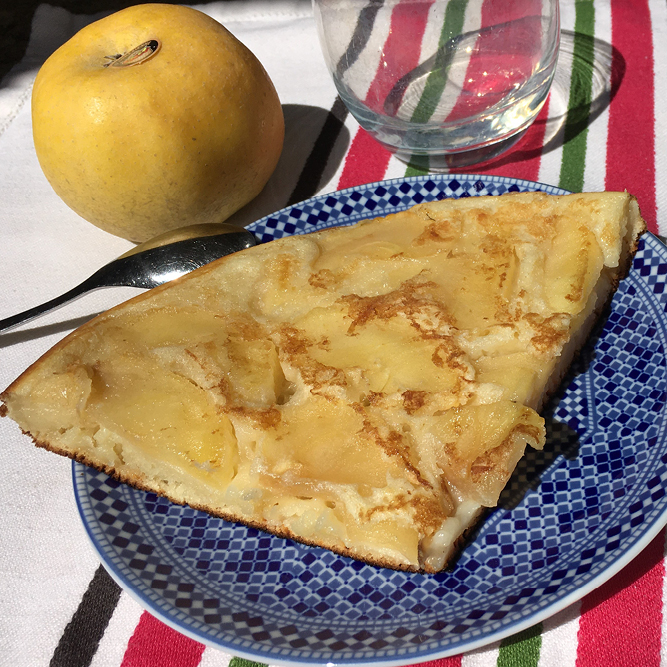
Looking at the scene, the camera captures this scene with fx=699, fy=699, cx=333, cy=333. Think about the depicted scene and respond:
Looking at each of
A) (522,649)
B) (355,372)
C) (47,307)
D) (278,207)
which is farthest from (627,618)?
(47,307)

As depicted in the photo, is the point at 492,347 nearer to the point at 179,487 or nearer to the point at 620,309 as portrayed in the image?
the point at 620,309

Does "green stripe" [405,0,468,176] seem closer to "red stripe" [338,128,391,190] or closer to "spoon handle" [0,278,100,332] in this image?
"red stripe" [338,128,391,190]

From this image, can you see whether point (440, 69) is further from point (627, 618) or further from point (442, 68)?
point (627, 618)

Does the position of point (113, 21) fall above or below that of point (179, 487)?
above

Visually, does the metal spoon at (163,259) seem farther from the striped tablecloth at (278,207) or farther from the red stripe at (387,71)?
the red stripe at (387,71)

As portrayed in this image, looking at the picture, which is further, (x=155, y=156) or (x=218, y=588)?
(x=155, y=156)

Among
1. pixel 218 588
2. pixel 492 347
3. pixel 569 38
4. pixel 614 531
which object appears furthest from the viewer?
pixel 569 38

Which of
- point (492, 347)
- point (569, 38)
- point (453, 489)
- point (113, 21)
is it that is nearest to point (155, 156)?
point (113, 21)
